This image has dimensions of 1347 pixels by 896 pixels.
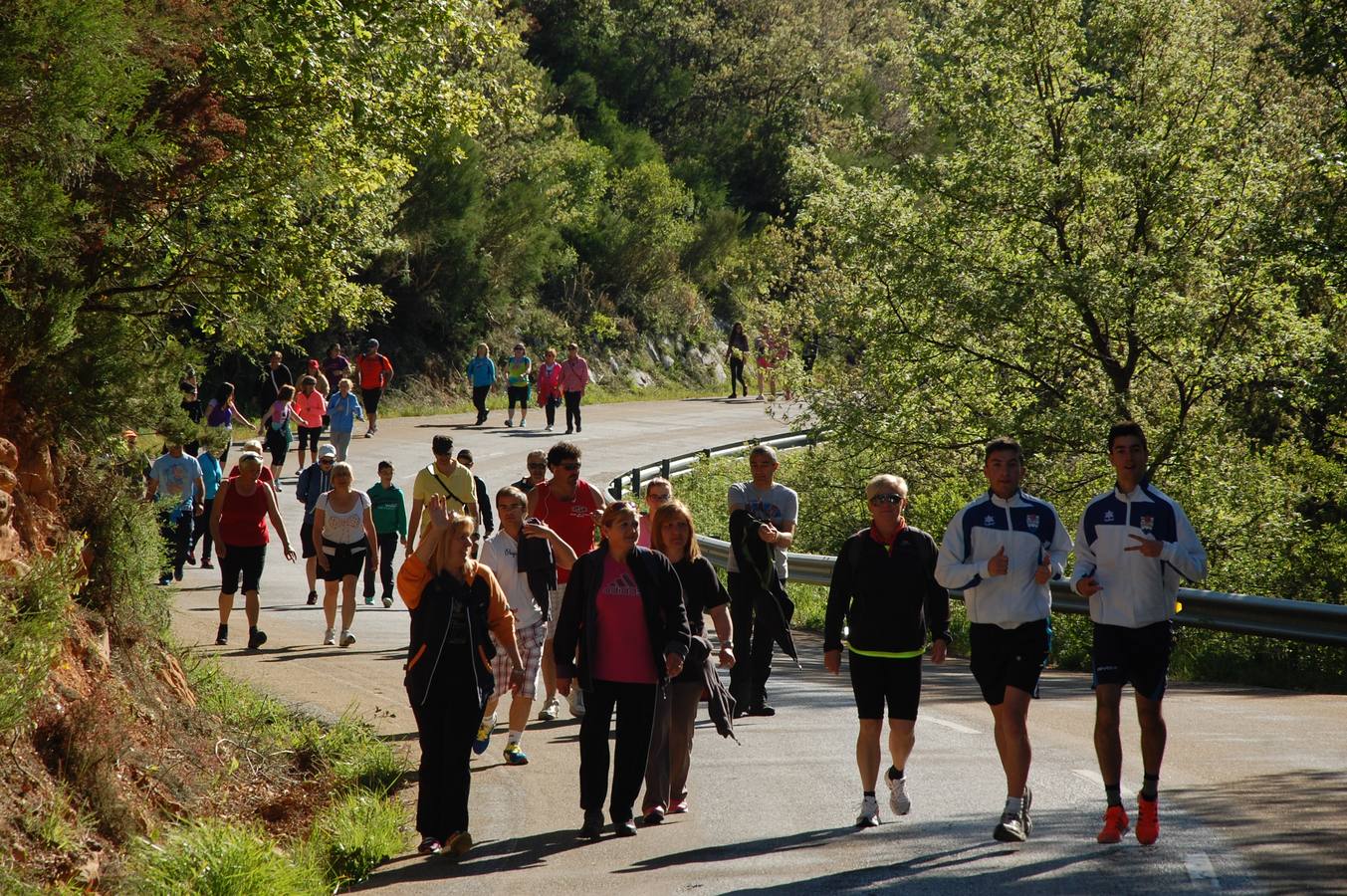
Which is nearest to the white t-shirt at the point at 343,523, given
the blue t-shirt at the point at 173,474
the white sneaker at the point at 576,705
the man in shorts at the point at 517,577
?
the blue t-shirt at the point at 173,474

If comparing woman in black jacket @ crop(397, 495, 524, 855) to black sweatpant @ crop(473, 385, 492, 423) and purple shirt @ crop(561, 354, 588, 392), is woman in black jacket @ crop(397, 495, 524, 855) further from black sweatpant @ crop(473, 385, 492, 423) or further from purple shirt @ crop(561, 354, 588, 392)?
black sweatpant @ crop(473, 385, 492, 423)

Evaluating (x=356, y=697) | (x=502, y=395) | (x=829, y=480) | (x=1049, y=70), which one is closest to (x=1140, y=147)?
(x=1049, y=70)

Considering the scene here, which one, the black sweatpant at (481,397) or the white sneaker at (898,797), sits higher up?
the black sweatpant at (481,397)

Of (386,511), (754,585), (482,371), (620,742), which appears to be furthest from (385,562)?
(482,371)

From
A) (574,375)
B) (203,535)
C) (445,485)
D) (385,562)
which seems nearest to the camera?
(445,485)

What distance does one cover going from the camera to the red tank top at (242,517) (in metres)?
14.5

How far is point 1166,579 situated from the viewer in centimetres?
733

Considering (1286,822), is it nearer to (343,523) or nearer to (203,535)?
(343,523)

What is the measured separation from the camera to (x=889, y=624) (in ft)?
25.8

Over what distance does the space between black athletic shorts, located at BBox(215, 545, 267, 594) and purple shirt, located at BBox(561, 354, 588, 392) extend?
17.5m

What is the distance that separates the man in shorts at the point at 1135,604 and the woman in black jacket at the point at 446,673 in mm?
3093

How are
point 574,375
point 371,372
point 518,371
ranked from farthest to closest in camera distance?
point 518,371, point 574,375, point 371,372

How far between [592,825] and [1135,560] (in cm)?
311

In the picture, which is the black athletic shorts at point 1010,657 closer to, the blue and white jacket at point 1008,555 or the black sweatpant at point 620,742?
the blue and white jacket at point 1008,555
